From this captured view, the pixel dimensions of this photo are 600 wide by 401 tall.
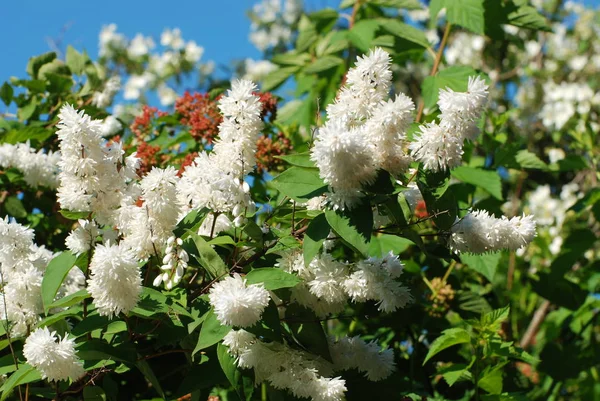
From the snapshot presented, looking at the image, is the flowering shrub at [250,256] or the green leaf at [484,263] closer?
the flowering shrub at [250,256]

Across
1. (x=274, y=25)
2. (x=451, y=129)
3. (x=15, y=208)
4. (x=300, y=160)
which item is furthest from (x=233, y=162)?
(x=274, y=25)

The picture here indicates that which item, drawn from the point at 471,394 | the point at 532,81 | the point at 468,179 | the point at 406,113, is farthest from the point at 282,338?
the point at 532,81

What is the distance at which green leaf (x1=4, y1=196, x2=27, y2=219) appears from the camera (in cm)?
270

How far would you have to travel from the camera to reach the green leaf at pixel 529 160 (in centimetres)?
290

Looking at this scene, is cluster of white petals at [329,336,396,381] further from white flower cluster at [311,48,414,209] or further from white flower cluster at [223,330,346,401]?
white flower cluster at [311,48,414,209]

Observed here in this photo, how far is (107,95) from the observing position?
10.2 feet

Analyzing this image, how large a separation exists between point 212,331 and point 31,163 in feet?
4.52

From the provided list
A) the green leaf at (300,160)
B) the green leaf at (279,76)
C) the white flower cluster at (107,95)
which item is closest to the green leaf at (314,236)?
the green leaf at (300,160)

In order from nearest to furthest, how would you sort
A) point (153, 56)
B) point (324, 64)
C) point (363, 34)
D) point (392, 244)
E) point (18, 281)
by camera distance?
point (18, 281), point (392, 244), point (363, 34), point (324, 64), point (153, 56)

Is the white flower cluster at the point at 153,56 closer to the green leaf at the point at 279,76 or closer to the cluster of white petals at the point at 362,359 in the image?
the green leaf at the point at 279,76

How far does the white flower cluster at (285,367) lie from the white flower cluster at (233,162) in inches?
10.4

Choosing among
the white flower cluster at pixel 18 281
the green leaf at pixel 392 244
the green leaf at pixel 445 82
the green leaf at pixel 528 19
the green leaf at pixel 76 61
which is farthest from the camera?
the green leaf at pixel 76 61

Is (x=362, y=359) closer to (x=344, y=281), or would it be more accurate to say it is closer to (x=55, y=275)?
(x=344, y=281)

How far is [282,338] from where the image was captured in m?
1.61
